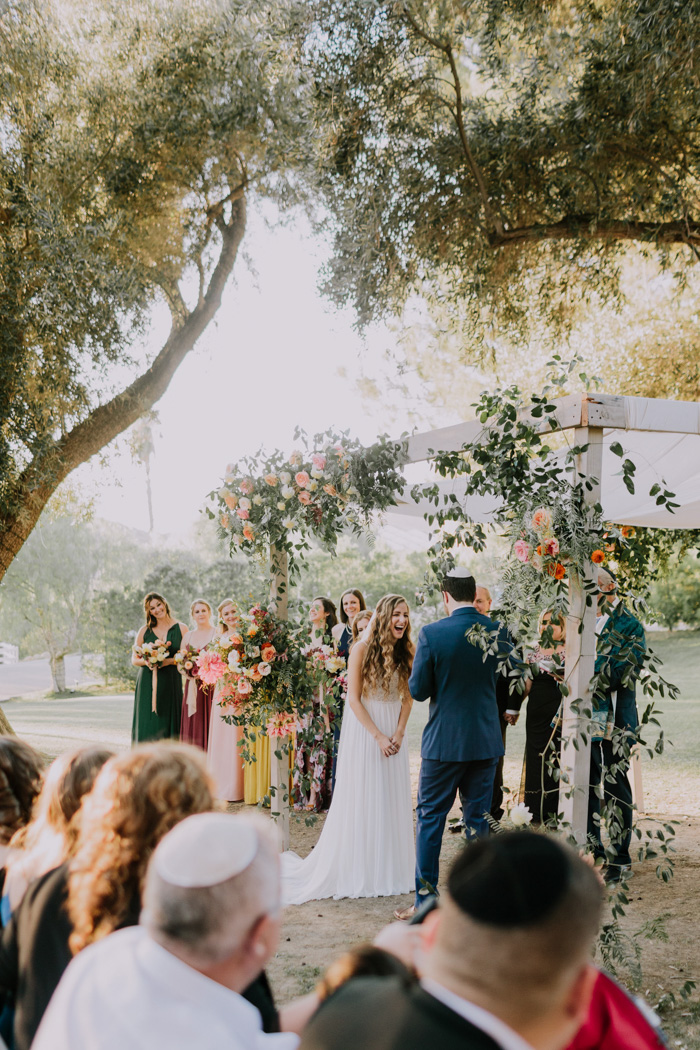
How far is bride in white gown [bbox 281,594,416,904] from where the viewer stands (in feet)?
18.0

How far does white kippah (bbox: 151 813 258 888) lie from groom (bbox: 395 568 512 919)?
3.31 m

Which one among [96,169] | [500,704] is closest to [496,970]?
[500,704]

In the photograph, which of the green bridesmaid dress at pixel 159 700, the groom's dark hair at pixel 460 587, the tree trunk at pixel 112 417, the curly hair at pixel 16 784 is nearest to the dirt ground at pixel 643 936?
the groom's dark hair at pixel 460 587

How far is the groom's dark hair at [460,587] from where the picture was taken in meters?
4.66

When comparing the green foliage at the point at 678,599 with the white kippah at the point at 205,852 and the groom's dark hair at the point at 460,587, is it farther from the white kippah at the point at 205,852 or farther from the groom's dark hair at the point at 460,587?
the white kippah at the point at 205,852

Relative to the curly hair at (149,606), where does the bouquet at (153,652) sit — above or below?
below

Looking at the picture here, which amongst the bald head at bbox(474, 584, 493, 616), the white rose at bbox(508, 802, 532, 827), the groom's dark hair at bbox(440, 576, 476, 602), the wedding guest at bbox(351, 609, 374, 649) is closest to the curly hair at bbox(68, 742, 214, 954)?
the white rose at bbox(508, 802, 532, 827)

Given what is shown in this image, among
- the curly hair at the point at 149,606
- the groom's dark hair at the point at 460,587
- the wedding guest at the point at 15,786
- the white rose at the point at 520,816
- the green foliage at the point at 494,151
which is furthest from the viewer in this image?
the curly hair at the point at 149,606

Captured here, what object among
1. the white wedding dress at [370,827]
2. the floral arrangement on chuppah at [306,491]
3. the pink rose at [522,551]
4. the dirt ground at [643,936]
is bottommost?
the dirt ground at [643,936]

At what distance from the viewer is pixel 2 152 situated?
8.23 metres

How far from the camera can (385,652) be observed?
5.47 metres

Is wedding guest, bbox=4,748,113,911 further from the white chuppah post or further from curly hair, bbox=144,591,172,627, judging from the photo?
curly hair, bbox=144,591,172,627

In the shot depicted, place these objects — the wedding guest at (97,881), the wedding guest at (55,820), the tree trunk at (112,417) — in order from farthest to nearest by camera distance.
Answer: the tree trunk at (112,417), the wedding guest at (55,820), the wedding guest at (97,881)

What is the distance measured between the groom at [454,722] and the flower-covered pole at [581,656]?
0.89 meters
